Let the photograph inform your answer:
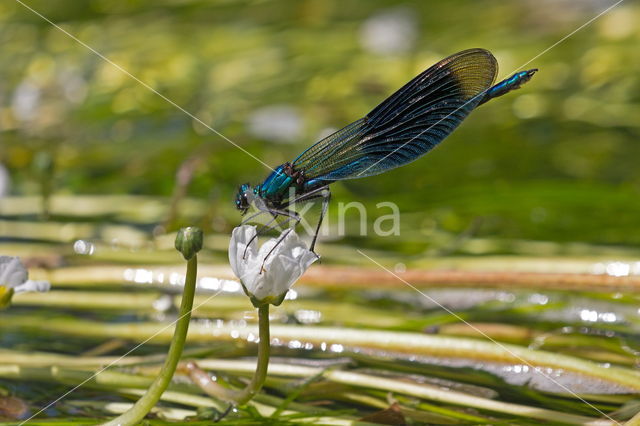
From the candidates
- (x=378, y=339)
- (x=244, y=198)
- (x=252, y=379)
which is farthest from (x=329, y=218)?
(x=252, y=379)

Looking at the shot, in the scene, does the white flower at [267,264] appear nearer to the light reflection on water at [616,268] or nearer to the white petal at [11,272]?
the white petal at [11,272]

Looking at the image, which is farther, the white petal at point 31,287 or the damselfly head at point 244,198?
the damselfly head at point 244,198

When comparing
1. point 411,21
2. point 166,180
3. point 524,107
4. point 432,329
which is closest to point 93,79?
point 166,180

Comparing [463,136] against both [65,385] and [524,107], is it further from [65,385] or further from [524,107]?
[65,385]

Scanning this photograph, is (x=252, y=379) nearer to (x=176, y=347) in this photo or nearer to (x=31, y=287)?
(x=176, y=347)

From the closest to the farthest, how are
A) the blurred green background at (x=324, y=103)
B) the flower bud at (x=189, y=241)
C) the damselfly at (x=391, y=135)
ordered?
the flower bud at (x=189, y=241) < the damselfly at (x=391, y=135) < the blurred green background at (x=324, y=103)

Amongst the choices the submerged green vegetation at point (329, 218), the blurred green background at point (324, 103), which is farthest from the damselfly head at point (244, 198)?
the blurred green background at point (324, 103)
